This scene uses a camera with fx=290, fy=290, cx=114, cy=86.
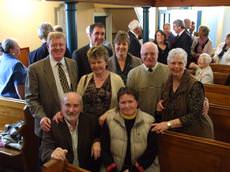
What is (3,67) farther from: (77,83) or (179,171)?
(179,171)

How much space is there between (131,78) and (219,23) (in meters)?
7.46

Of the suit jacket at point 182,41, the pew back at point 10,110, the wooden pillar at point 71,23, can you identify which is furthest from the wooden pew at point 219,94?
the pew back at point 10,110

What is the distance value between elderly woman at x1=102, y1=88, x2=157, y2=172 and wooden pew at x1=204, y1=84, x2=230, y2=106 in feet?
5.31

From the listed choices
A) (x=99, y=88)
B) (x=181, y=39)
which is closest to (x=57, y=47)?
(x=99, y=88)

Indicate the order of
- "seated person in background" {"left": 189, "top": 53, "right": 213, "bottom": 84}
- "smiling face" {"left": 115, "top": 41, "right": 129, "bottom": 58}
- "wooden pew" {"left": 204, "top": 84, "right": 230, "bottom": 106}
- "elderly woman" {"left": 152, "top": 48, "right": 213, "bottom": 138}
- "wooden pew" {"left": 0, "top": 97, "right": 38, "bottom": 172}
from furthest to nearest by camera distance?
"seated person in background" {"left": 189, "top": 53, "right": 213, "bottom": 84}
"wooden pew" {"left": 204, "top": 84, "right": 230, "bottom": 106}
"wooden pew" {"left": 0, "top": 97, "right": 38, "bottom": 172}
"smiling face" {"left": 115, "top": 41, "right": 129, "bottom": 58}
"elderly woman" {"left": 152, "top": 48, "right": 213, "bottom": 138}

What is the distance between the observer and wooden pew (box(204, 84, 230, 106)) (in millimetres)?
3260

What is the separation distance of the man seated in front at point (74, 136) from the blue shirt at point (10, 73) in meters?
1.27

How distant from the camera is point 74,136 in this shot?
1932 mm

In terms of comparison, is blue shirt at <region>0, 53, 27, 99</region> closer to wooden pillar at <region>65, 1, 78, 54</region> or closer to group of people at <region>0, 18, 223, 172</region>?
wooden pillar at <region>65, 1, 78, 54</region>

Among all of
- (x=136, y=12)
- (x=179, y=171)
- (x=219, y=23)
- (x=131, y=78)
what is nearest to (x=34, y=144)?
(x=131, y=78)

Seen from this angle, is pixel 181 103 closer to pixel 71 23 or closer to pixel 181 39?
pixel 71 23

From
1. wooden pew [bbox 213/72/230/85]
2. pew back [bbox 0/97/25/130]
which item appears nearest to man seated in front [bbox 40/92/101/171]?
pew back [bbox 0/97/25/130]

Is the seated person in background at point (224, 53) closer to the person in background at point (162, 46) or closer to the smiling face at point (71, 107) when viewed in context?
the person in background at point (162, 46)

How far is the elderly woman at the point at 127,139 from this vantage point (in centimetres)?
192
